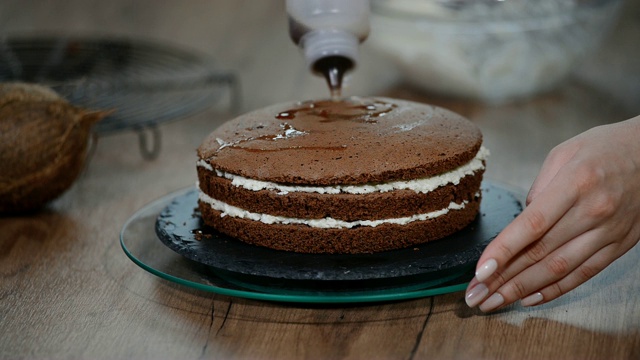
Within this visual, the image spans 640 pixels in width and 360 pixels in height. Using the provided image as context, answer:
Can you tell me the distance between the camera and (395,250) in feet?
3.59

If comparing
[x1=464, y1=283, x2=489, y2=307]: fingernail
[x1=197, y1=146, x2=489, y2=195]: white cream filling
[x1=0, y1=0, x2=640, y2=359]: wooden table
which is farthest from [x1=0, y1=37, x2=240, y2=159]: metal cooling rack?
[x1=464, y1=283, x2=489, y2=307]: fingernail

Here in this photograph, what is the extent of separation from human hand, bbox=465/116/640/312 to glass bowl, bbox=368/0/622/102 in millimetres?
963

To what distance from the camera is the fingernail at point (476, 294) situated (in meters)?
0.98

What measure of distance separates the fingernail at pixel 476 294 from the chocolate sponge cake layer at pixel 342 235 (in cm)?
14

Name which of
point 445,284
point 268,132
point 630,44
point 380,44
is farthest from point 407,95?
point 445,284

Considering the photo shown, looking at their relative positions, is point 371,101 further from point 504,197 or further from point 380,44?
point 380,44

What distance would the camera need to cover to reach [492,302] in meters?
1.00

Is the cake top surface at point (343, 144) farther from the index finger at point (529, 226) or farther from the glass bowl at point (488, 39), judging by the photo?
the glass bowl at point (488, 39)

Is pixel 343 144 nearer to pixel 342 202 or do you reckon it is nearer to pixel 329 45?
pixel 342 202

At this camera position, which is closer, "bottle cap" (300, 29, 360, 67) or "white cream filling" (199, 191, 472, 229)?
"white cream filling" (199, 191, 472, 229)

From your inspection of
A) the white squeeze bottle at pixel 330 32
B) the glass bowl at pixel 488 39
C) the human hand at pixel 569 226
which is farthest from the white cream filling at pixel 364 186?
the glass bowl at pixel 488 39

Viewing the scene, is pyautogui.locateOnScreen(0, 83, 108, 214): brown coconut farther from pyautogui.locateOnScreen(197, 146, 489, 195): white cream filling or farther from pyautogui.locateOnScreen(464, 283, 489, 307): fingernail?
pyautogui.locateOnScreen(464, 283, 489, 307): fingernail

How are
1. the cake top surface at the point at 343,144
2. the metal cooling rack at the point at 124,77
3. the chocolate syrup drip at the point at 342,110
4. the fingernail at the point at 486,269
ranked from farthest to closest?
the metal cooling rack at the point at 124,77, the chocolate syrup drip at the point at 342,110, the cake top surface at the point at 343,144, the fingernail at the point at 486,269

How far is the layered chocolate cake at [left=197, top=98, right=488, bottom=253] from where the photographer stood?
3.52 ft
